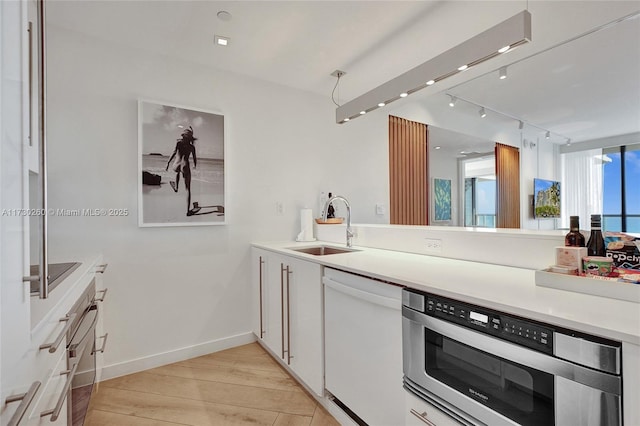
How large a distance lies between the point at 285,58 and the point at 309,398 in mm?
2481

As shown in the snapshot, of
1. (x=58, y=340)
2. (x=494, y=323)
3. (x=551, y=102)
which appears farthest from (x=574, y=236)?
(x=551, y=102)

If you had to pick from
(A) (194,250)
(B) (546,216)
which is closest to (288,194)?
(A) (194,250)

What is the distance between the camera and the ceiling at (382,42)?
1855mm

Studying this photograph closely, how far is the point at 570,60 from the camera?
240cm

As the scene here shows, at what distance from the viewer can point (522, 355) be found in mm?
897

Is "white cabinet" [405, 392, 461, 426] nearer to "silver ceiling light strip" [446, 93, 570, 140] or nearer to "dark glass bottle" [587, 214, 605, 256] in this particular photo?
"dark glass bottle" [587, 214, 605, 256]

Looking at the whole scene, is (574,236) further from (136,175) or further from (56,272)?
(136,175)

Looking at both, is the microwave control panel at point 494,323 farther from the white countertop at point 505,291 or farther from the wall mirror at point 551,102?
the wall mirror at point 551,102

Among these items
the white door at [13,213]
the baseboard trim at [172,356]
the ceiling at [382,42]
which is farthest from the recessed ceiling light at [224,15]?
the baseboard trim at [172,356]

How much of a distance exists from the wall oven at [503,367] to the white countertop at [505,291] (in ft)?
0.13

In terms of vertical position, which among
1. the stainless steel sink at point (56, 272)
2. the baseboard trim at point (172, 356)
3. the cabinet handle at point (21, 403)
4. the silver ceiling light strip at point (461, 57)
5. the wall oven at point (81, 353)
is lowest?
the baseboard trim at point (172, 356)

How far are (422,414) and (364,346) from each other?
1.24 feet

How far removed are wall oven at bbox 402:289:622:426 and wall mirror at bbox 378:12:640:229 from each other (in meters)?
2.18

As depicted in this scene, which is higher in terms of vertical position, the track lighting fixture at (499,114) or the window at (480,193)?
the track lighting fixture at (499,114)
